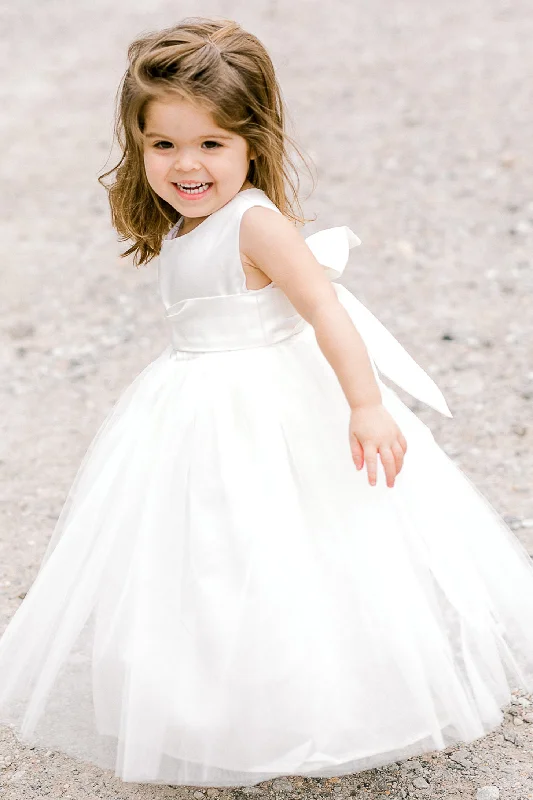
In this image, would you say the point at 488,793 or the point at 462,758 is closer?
the point at 488,793

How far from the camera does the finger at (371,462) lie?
193cm

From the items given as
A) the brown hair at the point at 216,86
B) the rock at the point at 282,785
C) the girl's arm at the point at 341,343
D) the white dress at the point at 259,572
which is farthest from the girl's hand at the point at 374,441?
the rock at the point at 282,785

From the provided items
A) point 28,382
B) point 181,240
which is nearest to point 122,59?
point 28,382

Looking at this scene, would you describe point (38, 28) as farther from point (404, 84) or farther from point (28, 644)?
point (28, 644)

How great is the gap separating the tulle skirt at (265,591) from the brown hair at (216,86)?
15.5 inches

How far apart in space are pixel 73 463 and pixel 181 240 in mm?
1921

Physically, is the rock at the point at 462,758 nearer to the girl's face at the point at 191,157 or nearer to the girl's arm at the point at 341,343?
the girl's arm at the point at 341,343

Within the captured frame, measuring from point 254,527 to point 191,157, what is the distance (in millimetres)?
734

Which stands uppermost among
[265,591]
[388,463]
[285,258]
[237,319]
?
[285,258]

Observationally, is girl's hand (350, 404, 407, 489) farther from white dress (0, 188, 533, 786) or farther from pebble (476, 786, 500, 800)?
pebble (476, 786, 500, 800)

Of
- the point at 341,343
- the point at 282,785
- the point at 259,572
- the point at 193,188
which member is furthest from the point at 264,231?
the point at 282,785

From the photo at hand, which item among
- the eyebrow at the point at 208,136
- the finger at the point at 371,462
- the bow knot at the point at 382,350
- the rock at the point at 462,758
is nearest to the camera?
the finger at the point at 371,462

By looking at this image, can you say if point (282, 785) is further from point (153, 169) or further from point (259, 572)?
point (153, 169)

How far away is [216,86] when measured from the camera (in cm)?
200
